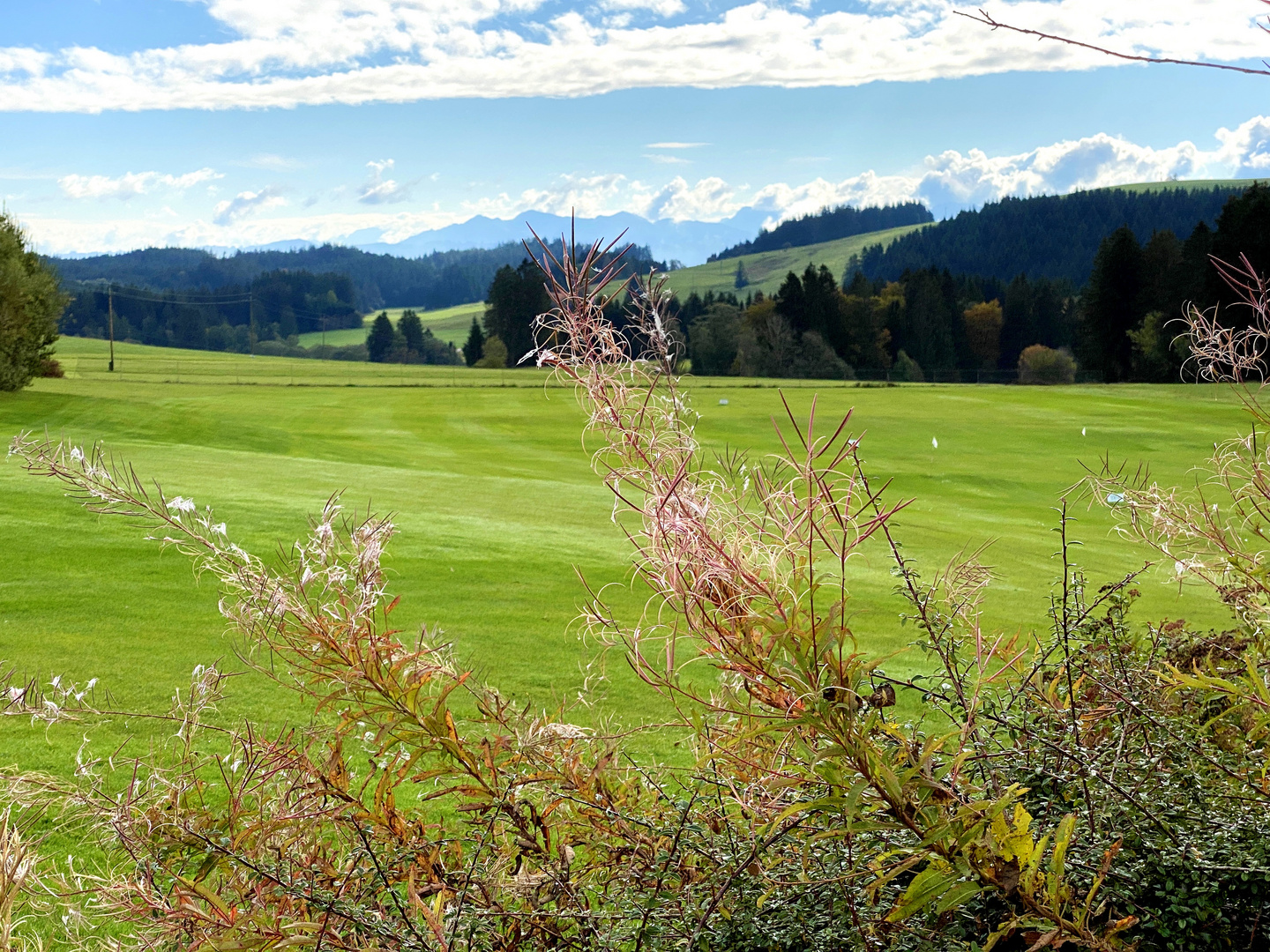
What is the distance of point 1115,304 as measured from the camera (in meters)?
69.9

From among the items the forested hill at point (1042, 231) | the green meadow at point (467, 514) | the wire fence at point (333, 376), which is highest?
the forested hill at point (1042, 231)

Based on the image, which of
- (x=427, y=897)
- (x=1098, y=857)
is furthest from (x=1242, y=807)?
(x=427, y=897)

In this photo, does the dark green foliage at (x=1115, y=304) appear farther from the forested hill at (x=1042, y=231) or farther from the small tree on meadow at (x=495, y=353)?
the forested hill at (x=1042, y=231)

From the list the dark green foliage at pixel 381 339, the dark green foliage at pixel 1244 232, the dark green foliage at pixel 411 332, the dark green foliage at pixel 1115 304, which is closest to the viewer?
the dark green foliage at pixel 1244 232

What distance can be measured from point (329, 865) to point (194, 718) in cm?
47

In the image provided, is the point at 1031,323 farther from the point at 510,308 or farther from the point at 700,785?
the point at 700,785

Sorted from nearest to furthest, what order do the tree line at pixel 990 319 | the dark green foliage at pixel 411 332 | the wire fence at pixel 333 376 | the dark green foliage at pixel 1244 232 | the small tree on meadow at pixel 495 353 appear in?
the dark green foliage at pixel 1244 232
the tree line at pixel 990 319
the wire fence at pixel 333 376
the small tree on meadow at pixel 495 353
the dark green foliage at pixel 411 332

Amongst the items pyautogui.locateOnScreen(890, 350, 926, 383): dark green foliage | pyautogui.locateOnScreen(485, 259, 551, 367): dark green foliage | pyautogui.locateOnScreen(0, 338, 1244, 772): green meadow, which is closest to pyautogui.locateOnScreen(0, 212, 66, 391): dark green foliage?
pyautogui.locateOnScreen(0, 338, 1244, 772): green meadow

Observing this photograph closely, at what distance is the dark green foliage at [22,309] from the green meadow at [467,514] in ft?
4.52

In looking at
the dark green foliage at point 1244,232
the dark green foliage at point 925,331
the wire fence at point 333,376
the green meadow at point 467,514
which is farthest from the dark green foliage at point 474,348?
the dark green foliage at point 1244,232

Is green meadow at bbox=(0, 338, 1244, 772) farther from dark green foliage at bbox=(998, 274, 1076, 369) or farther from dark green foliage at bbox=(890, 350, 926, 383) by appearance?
dark green foliage at bbox=(998, 274, 1076, 369)

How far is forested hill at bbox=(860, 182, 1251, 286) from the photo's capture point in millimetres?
158750

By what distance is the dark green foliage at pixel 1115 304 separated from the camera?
6819cm

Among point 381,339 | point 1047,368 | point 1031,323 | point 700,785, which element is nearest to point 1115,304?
point 1047,368
